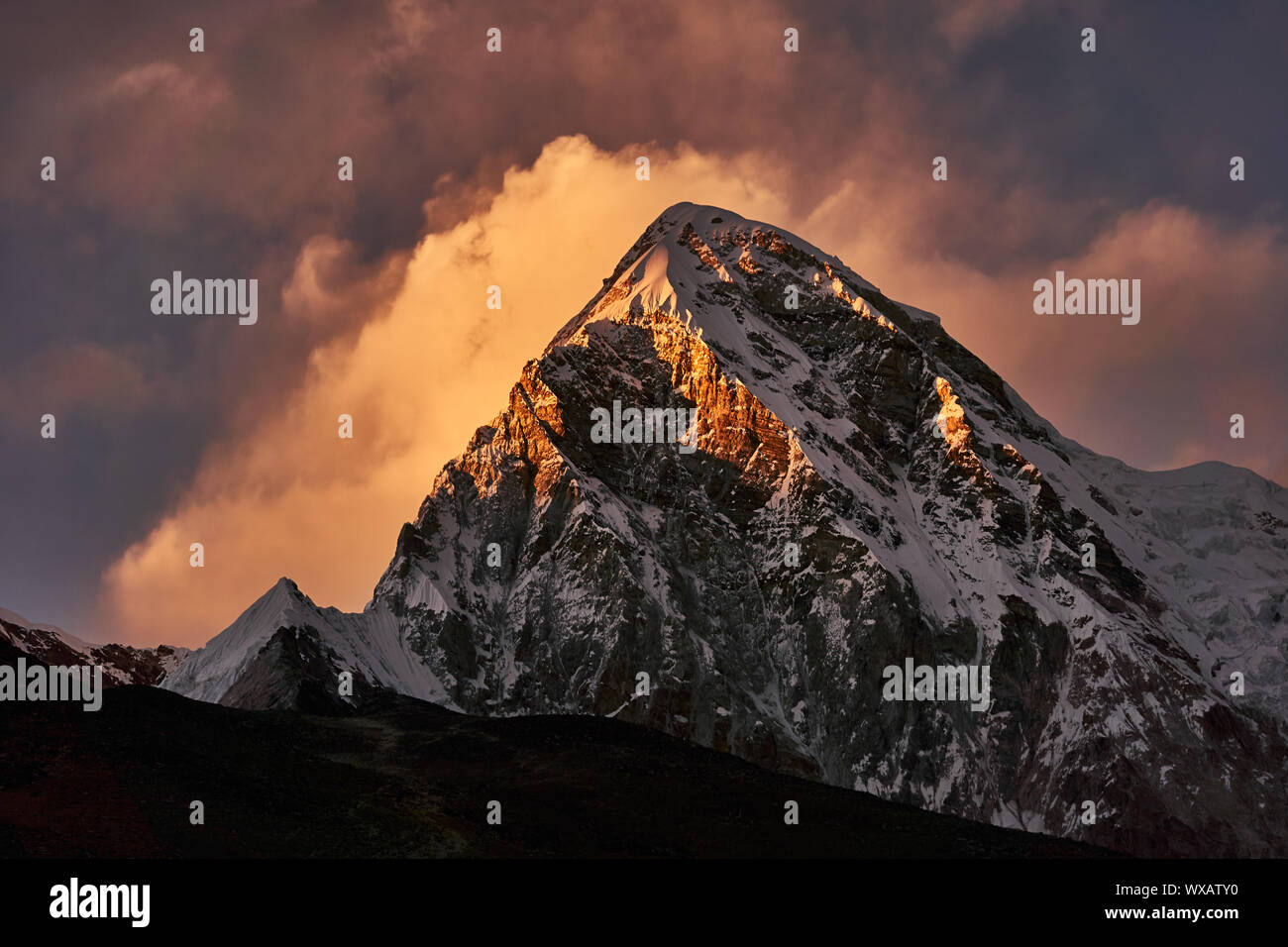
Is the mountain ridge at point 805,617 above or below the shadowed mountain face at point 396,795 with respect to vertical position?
above

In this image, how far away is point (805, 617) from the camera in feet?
548

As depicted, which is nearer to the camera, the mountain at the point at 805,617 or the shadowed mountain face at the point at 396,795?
the shadowed mountain face at the point at 396,795

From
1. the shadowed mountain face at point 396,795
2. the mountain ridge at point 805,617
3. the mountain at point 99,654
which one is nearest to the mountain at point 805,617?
the mountain ridge at point 805,617

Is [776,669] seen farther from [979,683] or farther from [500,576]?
[500,576]

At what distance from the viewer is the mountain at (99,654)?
515 ft

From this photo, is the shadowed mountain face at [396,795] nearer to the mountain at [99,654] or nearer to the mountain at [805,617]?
the mountain at [805,617]

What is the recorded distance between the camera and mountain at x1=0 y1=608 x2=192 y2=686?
515 ft

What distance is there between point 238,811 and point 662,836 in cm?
2759

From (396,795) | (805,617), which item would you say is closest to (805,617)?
(805,617)


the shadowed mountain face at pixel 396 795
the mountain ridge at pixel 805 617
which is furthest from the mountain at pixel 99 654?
the shadowed mountain face at pixel 396 795

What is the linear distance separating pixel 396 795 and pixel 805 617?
89.4 metres

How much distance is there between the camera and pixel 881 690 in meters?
159

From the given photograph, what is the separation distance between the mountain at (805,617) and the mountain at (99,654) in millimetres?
19911
